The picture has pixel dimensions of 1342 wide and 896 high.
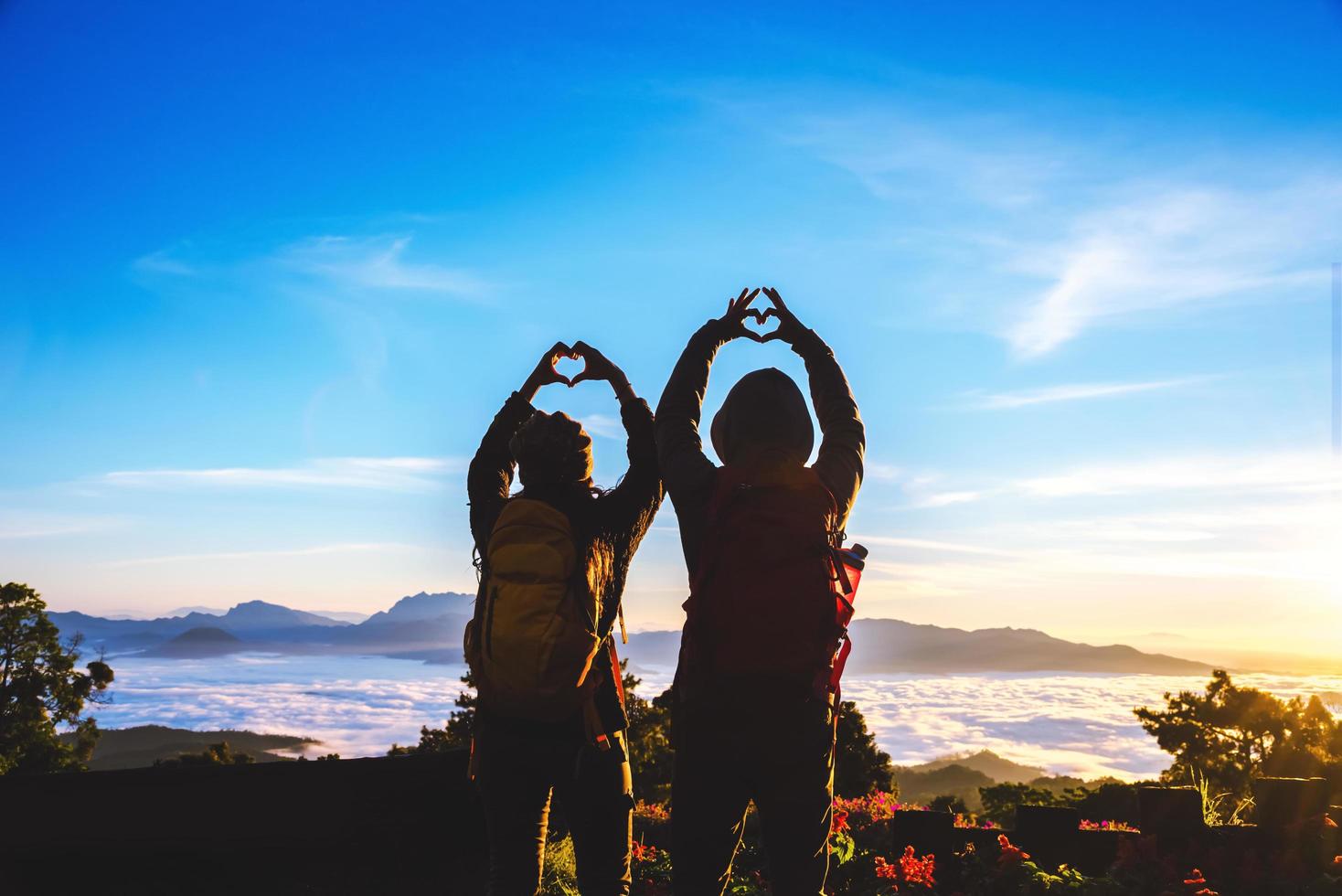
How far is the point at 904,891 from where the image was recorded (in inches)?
252

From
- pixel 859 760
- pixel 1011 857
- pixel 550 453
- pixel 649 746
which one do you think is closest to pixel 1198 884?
pixel 1011 857

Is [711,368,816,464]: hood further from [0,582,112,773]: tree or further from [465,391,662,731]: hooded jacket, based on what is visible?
[0,582,112,773]: tree

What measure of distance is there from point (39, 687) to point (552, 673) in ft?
133

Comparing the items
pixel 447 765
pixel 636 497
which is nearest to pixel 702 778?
pixel 636 497

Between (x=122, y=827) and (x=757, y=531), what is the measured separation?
21.4 ft

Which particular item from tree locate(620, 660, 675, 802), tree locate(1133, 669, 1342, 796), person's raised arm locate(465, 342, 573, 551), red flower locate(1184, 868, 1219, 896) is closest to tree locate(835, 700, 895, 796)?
tree locate(620, 660, 675, 802)

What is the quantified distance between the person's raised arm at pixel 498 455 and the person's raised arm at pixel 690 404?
1.01m

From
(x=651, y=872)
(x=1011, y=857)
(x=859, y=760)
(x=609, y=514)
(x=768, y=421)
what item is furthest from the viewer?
(x=859, y=760)

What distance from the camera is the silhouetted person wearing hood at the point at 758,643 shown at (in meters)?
3.03

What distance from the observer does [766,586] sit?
3152 millimetres

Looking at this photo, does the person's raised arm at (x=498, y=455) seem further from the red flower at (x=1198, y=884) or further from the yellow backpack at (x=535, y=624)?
the red flower at (x=1198, y=884)

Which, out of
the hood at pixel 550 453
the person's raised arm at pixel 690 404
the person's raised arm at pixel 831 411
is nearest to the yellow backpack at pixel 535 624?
the hood at pixel 550 453

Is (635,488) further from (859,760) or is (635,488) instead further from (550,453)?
(859,760)

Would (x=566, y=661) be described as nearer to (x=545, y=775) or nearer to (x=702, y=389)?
(x=545, y=775)
